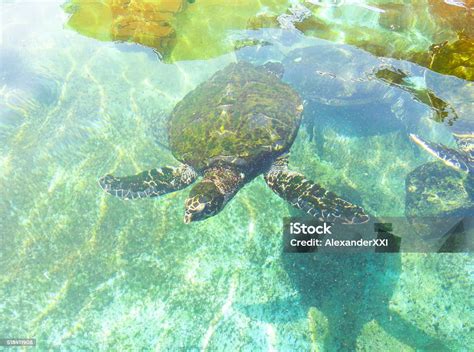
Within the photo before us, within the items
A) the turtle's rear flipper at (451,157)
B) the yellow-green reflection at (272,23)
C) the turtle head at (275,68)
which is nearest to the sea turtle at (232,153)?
the turtle head at (275,68)

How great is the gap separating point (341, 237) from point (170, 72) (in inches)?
178

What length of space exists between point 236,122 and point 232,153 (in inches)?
20.5

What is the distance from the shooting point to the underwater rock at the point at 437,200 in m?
4.41

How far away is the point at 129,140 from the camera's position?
18.1ft

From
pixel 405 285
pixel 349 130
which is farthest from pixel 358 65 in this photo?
pixel 405 285

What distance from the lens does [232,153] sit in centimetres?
445

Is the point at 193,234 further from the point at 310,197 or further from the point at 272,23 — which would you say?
the point at 272,23

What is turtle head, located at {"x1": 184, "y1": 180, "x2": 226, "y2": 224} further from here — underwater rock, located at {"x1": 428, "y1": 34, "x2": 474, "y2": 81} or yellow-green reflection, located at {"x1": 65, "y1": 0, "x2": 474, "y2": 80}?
underwater rock, located at {"x1": 428, "y1": 34, "x2": 474, "y2": 81}

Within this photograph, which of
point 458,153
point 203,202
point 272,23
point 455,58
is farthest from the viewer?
point 272,23

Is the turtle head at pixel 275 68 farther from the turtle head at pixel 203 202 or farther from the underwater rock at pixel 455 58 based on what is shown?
the turtle head at pixel 203 202

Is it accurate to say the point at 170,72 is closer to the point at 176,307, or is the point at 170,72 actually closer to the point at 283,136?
the point at 283,136

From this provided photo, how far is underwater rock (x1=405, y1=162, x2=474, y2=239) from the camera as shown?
174 inches

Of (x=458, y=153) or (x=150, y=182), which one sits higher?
(x=458, y=153)

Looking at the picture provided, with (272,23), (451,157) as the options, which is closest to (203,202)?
(451,157)
